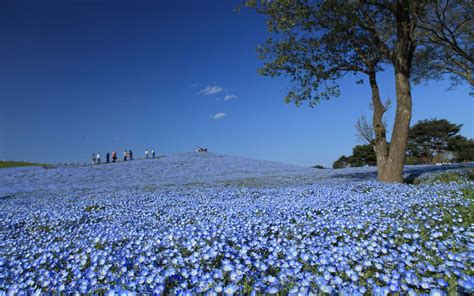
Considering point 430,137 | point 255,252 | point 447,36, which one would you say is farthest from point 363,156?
point 255,252

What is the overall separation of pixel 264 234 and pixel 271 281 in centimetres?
212

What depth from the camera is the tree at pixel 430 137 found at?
4622 centimetres

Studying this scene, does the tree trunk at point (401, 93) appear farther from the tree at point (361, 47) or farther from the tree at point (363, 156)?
the tree at point (363, 156)

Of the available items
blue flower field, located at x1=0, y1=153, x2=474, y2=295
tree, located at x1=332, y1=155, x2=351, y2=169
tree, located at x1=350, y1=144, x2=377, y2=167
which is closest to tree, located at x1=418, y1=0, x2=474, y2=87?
blue flower field, located at x1=0, y1=153, x2=474, y2=295

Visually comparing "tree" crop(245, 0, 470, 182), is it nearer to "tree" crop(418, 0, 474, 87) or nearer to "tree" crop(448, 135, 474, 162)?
"tree" crop(418, 0, 474, 87)

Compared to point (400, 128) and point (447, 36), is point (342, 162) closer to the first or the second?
point (447, 36)

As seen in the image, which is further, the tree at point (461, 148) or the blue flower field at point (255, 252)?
the tree at point (461, 148)

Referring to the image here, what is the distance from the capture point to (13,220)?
7.98 metres

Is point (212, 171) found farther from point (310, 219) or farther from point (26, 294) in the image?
point (26, 294)

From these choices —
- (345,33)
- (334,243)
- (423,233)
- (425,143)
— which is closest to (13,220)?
(334,243)

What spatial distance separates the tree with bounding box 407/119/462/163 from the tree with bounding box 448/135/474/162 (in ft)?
1.91

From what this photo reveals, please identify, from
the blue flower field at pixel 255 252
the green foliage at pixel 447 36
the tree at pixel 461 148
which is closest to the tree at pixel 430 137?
the tree at pixel 461 148

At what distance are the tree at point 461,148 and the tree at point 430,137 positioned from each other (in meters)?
0.58

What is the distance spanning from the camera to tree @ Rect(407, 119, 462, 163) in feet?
152
